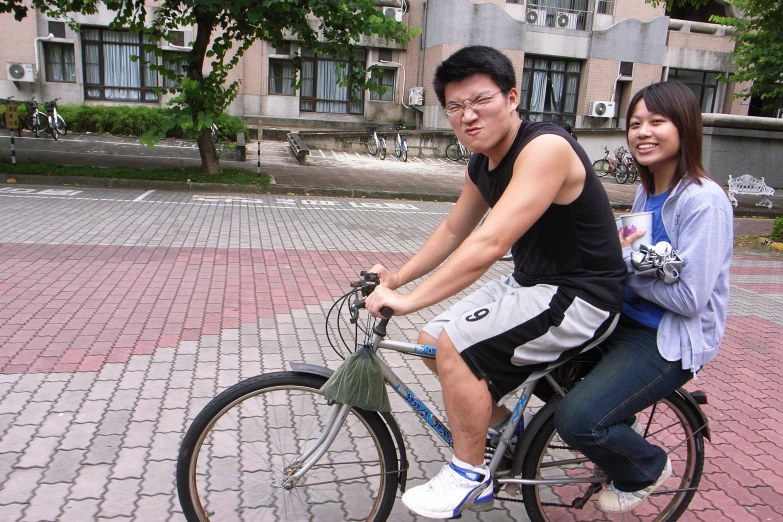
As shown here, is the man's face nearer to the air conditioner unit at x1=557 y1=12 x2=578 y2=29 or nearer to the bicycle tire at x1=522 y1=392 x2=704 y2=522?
the bicycle tire at x1=522 y1=392 x2=704 y2=522

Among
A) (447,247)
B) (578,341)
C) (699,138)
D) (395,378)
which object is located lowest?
(395,378)

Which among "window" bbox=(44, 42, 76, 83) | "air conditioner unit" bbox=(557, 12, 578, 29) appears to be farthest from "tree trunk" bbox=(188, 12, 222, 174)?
"air conditioner unit" bbox=(557, 12, 578, 29)

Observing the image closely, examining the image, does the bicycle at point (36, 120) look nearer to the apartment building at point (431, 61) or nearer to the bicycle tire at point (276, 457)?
the apartment building at point (431, 61)

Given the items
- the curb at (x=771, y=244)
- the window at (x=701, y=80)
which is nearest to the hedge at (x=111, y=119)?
the curb at (x=771, y=244)

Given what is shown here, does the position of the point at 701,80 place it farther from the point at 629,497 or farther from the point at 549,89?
the point at 629,497

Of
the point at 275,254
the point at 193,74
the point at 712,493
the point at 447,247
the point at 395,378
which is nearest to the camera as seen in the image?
the point at 395,378

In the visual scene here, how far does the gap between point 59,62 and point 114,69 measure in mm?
2007

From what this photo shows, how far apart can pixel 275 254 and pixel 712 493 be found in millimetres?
5782

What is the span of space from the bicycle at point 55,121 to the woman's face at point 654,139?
2156 cm

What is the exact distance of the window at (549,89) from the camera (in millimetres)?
26953

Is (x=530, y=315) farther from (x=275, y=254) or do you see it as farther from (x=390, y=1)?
(x=390, y=1)

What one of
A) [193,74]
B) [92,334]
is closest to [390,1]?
[193,74]

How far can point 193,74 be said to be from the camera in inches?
520

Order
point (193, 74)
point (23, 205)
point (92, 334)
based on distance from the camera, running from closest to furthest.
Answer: point (92, 334)
point (23, 205)
point (193, 74)
